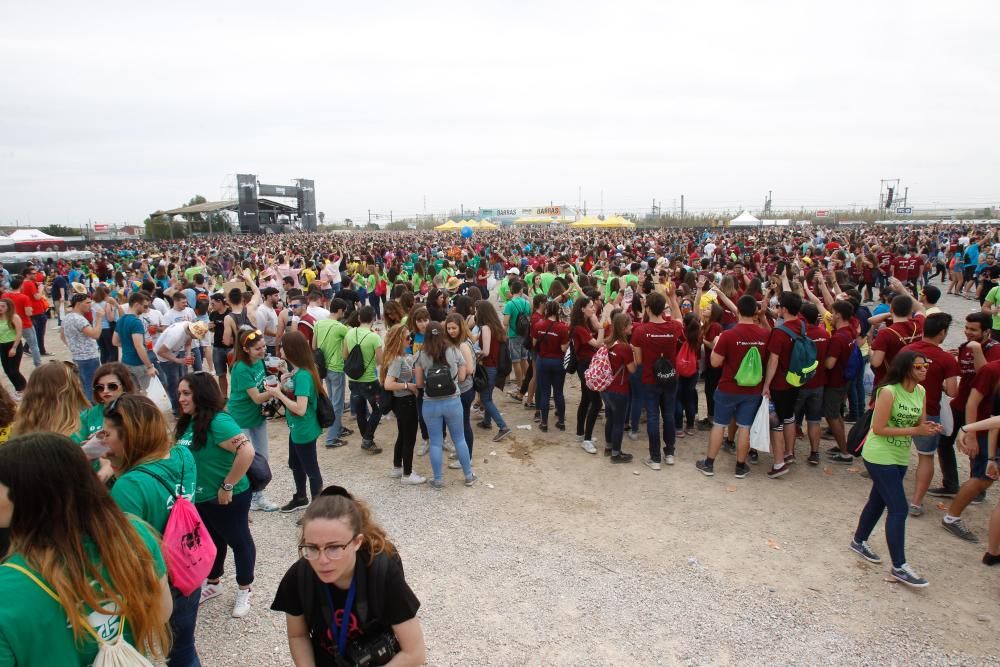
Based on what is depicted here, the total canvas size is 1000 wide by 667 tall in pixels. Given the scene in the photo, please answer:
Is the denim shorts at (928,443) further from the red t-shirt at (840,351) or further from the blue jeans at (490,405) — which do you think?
the blue jeans at (490,405)

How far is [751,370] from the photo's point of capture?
16.8 feet

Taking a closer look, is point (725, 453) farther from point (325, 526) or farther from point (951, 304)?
point (951, 304)

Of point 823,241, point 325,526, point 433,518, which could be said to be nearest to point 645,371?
point 433,518

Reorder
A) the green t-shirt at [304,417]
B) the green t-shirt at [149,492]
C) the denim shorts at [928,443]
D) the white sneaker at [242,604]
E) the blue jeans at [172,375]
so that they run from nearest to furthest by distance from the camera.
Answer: the green t-shirt at [149,492]
the white sneaker at [242,604]
the green t-shirt at [304,417]
the denim shorts at [928,443]
the blue jeans at [172,375]

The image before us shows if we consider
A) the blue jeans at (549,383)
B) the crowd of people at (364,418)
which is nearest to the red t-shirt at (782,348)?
the crowd of people at (364,418)

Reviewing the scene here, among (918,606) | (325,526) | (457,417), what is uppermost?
(325,526)

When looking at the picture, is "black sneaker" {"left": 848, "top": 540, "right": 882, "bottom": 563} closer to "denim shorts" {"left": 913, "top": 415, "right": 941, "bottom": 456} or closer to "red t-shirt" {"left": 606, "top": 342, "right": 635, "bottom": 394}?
"denim shorts" {"left": 913, "top": 415, "right": 941, "bottom": 456}

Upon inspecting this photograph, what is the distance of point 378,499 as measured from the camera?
509 cm

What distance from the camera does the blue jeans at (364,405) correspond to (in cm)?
589

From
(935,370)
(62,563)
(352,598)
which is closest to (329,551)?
(352,598)

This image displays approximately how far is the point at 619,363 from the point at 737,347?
1104 mm

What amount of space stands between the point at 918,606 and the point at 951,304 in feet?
45.4

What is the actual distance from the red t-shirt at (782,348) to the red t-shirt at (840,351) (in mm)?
474

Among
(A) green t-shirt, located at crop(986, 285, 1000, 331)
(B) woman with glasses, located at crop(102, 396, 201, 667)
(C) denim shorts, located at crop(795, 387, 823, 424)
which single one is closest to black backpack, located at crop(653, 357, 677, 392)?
(C) denim shorts, located at crop(795, 387, 823, 424)
